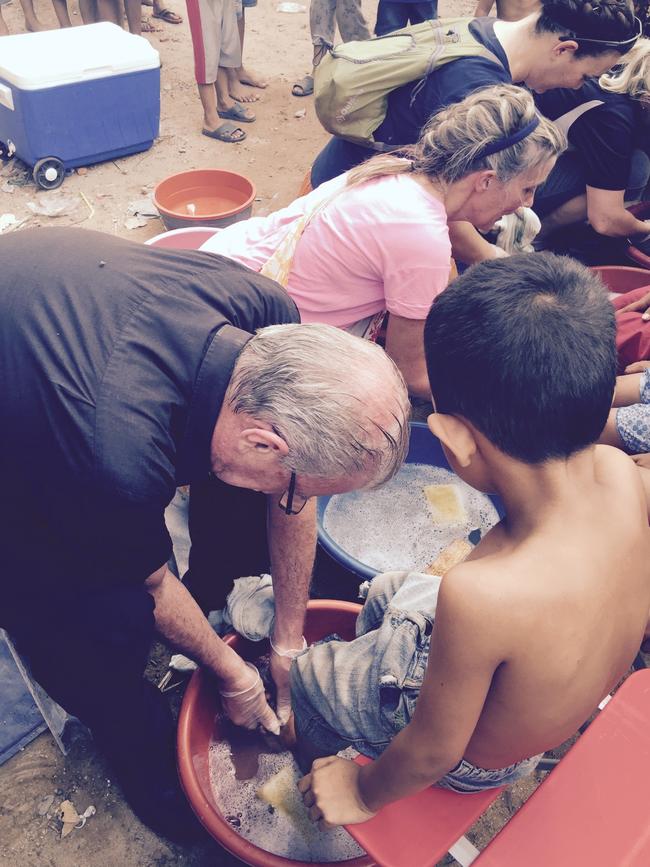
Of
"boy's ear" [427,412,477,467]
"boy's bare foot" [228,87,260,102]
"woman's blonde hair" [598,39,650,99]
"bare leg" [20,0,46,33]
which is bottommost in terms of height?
"boy's bare foot" [228,87,260,102]

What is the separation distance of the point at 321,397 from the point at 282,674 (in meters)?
0.90

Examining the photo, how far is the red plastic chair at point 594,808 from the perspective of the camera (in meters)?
1.25

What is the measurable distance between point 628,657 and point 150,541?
2.87 ft

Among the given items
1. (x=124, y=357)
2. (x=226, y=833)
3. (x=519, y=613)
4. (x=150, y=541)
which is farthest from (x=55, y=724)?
(x=519, y=613)

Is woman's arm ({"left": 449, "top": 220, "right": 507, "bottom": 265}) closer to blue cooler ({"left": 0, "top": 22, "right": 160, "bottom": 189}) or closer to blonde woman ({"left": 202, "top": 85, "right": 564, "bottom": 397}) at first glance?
blonde woman ({"left": 202, "top": 85, "right": 564, "bottom": 397})

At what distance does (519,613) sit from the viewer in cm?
99

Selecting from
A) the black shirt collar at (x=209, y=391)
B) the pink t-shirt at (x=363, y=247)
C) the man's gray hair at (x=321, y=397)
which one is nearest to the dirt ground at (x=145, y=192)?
the black shirt collar at (x=209, y=391)

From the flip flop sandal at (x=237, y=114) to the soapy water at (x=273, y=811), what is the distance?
13.1 ft

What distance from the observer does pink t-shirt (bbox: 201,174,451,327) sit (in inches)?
74.3

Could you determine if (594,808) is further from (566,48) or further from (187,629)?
(566,48)

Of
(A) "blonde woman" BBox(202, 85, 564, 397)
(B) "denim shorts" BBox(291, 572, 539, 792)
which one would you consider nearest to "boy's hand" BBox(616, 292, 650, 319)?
(A) "blonde woman" BBox(202, 85, 564, 397)

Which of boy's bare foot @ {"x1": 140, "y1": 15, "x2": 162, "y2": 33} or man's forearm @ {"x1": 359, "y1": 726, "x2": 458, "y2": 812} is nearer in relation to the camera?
man's forearm @ {"x1": 359, "y1": 726, "x2": 458, "y2": 812}

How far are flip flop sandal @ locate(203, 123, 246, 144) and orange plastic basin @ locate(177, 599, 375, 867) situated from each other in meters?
3.47

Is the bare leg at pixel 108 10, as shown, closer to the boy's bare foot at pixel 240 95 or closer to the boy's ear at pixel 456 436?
the boy's bare foot at pixel 240 95
